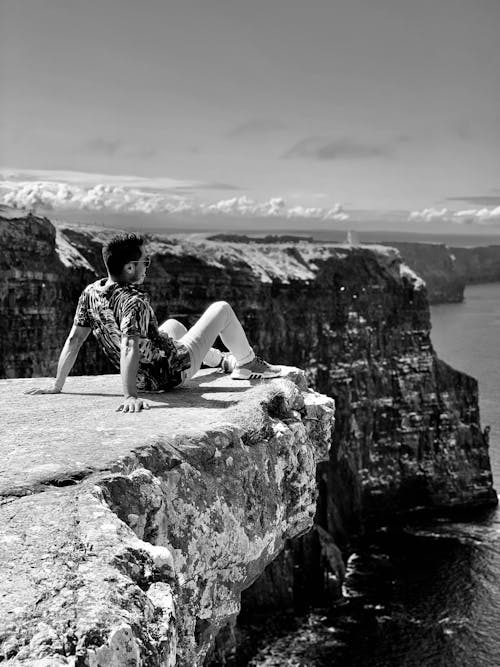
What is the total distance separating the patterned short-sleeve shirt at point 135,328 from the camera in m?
10.1

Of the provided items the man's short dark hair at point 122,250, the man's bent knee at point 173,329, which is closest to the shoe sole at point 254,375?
the man's bent knee at point 173,329

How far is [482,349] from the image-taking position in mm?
168000

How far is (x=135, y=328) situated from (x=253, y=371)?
8.12 ft

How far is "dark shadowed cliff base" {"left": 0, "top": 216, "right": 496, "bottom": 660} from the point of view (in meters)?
64.6

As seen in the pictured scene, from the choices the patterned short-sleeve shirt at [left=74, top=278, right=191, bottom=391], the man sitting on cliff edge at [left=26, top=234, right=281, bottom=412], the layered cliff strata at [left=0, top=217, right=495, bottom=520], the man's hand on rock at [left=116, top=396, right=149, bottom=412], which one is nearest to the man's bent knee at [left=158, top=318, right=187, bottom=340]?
the man sitting on cliff edge at [left=26, top=234, right=281, bottom=412]

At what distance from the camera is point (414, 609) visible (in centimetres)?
6084

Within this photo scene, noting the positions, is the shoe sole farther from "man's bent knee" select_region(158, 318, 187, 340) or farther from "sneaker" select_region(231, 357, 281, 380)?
"man's bent knee" select_region(158, 318, 187, 340)

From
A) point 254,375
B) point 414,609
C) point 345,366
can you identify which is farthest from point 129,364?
point 345,366

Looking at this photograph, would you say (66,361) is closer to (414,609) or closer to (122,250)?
(122,250)

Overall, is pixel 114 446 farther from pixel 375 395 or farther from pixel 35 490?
pixel 375 395

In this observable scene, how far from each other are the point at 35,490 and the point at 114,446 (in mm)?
1187

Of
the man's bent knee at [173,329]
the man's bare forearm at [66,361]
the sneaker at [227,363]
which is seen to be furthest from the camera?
the sneaker at [227,363]

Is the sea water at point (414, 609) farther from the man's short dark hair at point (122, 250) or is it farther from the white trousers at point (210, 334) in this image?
the man's short dark hair at point (122, 250)

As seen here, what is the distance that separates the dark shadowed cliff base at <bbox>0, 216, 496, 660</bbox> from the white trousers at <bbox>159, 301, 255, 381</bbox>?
4306 centimetres
